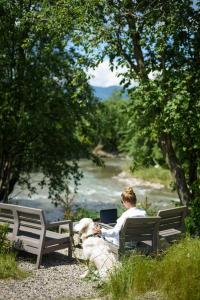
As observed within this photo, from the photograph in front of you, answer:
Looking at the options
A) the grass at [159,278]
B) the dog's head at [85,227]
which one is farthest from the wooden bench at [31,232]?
the grass at [159,278]

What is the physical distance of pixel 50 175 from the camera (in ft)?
54.0

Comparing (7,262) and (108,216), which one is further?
(108,216)

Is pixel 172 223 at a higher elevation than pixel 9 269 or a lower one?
higher

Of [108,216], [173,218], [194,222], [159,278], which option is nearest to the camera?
[159,278]

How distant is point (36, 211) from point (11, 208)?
0.71 metres

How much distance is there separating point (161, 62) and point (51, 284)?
19.1ft

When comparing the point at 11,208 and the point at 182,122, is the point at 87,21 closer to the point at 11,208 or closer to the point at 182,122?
the point at 182,122

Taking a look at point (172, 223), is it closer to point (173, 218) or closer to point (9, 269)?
point (173, 218)

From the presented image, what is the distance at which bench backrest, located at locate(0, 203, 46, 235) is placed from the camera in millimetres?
8258

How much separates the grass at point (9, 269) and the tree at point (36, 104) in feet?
22.0

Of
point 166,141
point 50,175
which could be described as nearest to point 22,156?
point 50,175

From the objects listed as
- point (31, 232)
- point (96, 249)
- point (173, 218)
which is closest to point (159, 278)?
point (96, 249)

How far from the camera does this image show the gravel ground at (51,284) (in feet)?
21.7

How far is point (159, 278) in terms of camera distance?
6332 millimetres
